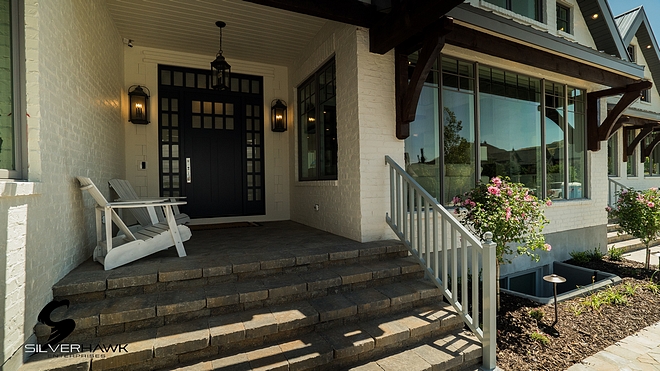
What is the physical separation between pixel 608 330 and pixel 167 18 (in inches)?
244

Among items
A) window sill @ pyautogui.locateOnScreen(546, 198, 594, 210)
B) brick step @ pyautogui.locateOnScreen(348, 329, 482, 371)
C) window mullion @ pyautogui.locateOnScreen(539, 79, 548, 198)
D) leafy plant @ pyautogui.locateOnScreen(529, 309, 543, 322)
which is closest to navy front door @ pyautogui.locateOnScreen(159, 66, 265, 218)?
brick step @ pyautogui.locateOnScreen(348, 329, 482, 371)

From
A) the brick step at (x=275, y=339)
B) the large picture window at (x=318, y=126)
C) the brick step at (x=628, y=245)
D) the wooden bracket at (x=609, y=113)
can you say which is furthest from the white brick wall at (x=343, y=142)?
the brick step at (x=628, y=245)

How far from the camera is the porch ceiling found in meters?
3.79

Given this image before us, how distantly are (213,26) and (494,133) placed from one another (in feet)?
14.2

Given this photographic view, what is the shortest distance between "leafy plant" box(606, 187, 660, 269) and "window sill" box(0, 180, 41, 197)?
24.2 feet

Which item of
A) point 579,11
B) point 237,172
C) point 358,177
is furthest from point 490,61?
point 237,172

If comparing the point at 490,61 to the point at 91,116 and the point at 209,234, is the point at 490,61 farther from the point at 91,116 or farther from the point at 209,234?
the point at 91,116

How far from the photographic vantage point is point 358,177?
3553 mm

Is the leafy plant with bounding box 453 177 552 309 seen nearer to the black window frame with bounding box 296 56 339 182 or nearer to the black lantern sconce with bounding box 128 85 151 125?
the black window frame with bounding box 296 56 339 182

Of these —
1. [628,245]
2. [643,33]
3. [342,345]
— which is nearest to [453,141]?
[342,345]

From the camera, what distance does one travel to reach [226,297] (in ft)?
7.68

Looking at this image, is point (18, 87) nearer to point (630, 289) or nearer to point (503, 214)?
point (503, 214)

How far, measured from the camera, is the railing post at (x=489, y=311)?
2318mm

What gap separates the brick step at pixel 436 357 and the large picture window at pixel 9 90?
2.60 m
